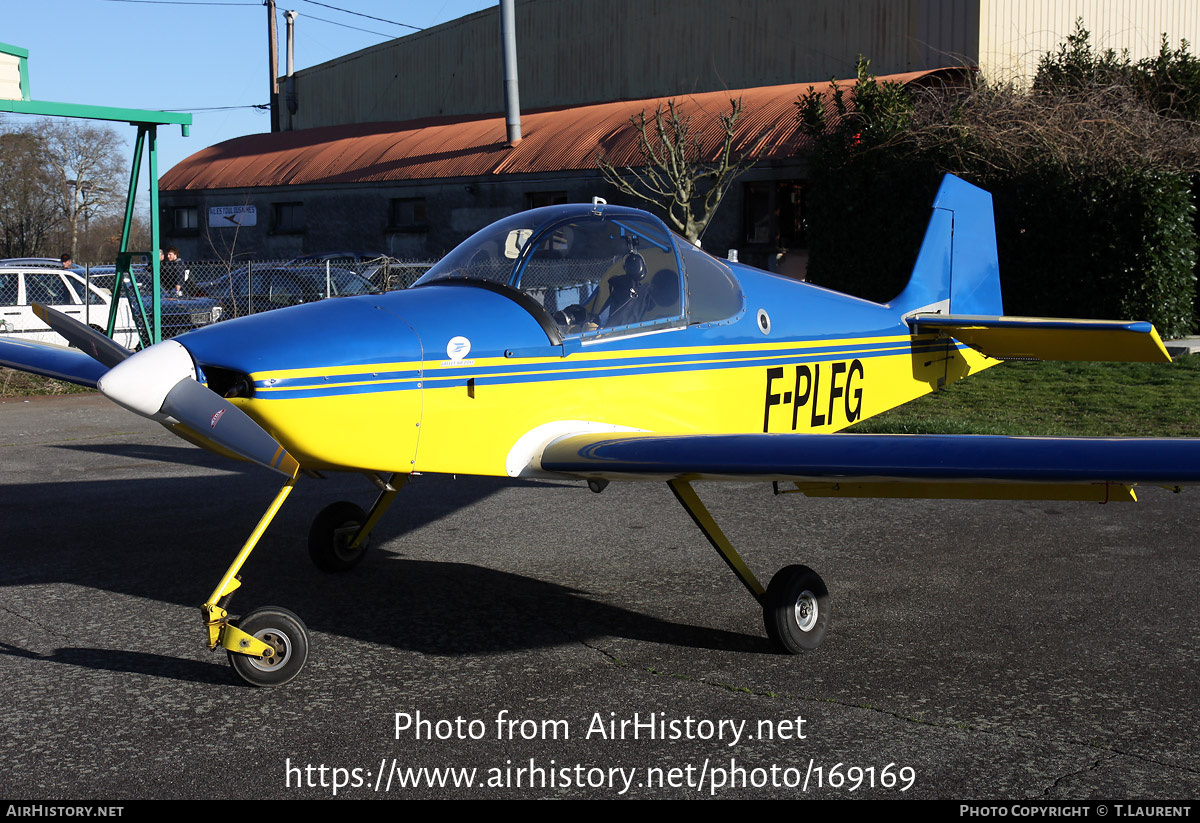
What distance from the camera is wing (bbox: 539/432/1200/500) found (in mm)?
3707

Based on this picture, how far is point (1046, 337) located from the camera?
7016 mm

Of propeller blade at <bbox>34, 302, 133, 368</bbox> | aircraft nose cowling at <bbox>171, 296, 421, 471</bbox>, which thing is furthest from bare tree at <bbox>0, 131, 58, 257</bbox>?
aircraft nose cowling at <bbox>171, 296, 421, 471</bbox>

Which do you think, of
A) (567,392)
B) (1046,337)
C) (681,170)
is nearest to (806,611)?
(567,392)

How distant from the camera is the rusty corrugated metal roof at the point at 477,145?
76.7 ft

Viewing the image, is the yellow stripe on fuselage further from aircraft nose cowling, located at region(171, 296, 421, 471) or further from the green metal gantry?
the green metal gantry

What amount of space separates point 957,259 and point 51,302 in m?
13.8

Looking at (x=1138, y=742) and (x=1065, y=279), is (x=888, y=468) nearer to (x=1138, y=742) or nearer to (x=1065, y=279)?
(x=1138, y=742)

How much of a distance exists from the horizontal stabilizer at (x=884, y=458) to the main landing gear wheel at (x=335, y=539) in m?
1.74

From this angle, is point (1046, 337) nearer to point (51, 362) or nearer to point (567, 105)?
point (51, 362)

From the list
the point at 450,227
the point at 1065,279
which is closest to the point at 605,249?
the point at 1065,279

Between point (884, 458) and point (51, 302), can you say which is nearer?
point (884, 458)

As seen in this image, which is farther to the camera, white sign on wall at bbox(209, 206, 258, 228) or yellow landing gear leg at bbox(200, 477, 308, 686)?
white sign on wall at bbox(209, 206, 258, 228)

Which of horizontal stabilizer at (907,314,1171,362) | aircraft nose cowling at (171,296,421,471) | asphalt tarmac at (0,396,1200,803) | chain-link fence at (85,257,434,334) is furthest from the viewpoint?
chain-link fence at (85,257,434,334)

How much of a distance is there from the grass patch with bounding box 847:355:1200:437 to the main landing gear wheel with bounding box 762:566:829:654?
5426 mm
